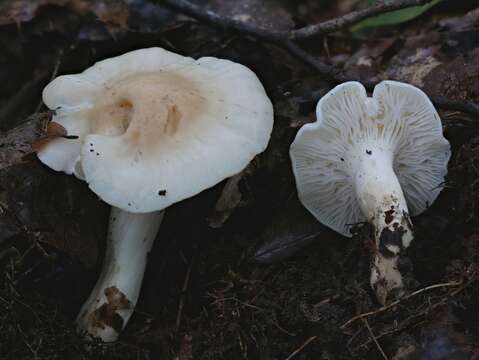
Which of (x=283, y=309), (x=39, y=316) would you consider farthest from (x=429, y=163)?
(x=39, y=316)

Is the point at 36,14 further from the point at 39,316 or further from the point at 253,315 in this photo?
the point at 253,315

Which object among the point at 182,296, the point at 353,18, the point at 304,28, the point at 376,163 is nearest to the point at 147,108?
the point at 182,296

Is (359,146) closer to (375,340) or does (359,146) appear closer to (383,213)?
(383,213)

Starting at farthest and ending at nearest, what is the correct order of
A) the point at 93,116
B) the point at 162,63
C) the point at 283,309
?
the point at 162,63 → the point at 93,116 → the point at 283,309

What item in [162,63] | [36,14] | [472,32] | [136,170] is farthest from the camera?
[36,14]

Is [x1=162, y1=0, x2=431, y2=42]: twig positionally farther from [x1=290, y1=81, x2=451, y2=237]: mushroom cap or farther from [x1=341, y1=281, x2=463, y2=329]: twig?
[x1=341, y1=281, x2=463, y2=329]: twig

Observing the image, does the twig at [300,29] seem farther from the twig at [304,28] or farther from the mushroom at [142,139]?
the mushroom at [142,139]

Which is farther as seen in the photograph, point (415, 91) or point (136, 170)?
point (415, 91)
